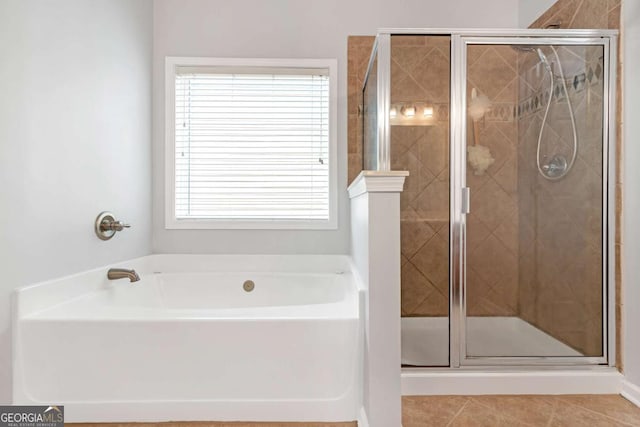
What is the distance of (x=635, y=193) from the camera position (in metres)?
1.80

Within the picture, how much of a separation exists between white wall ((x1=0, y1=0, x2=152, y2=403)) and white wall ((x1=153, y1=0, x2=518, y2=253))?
14cm

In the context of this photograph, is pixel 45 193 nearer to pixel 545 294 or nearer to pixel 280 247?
→ pixel 280 247

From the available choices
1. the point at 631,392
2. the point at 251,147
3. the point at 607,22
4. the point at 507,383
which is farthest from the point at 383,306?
the point at 607,22

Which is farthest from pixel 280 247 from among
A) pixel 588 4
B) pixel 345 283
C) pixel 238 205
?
pixel 588 4

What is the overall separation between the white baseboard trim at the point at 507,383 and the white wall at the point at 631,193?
0.44 feet

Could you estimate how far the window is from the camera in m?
2.65

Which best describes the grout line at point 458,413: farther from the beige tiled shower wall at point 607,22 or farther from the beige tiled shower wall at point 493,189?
the beige tiled shower wall at point 607,22

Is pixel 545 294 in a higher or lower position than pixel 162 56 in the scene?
lower

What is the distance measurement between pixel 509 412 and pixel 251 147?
2.14 meters

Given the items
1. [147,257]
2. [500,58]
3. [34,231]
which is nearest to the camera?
[34,231]

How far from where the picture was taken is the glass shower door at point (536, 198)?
76.4 inches

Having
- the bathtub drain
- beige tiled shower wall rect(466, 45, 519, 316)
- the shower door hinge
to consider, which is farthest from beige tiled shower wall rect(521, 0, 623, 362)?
the bathtub drain

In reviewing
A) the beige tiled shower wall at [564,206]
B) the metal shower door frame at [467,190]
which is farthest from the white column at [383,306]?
the beige tiled shower wall at [564,206]

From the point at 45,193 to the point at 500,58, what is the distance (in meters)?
2.25
